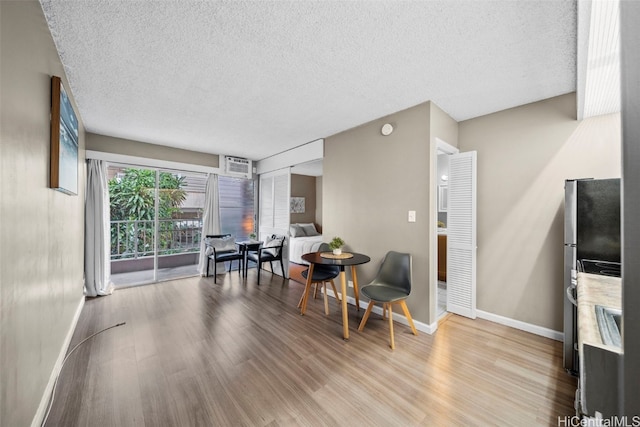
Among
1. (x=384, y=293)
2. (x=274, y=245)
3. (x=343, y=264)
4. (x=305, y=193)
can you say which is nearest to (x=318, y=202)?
(x=305, y=193)

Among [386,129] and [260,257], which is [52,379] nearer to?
[260,257]

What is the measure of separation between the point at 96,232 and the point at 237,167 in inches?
102

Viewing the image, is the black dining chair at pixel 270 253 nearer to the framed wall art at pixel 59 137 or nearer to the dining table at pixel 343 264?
the dining table at pixel 343 264

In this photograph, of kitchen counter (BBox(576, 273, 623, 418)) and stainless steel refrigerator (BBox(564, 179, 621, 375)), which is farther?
stainless steel refrigerator (BBox(564, 179, 621, 375))

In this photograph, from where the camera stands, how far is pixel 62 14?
1.62 metres

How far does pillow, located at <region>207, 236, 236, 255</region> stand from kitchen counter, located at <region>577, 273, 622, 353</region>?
15.1 feet

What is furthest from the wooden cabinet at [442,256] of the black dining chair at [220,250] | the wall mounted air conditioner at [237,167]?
the wall mounted air conditioner at [237,167]

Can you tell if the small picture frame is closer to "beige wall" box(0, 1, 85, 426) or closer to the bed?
the bed

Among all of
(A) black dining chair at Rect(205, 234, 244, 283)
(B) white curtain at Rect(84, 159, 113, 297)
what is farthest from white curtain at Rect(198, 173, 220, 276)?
(B) white curtain at Rect(84, 159, 113, 297)

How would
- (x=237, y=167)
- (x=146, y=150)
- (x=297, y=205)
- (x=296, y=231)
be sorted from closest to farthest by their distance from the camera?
(x=146, y=150) < (x=237, y=167) < (x=296, y=231) < (x=297, y=205)

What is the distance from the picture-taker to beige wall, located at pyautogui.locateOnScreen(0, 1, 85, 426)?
1.17 meters

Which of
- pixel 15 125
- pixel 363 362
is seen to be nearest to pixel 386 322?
pixel 363 362

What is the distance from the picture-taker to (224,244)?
4.76 meters

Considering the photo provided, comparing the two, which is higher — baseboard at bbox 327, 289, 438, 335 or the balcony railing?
the balcony railing
